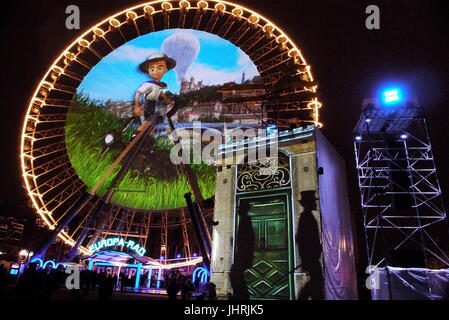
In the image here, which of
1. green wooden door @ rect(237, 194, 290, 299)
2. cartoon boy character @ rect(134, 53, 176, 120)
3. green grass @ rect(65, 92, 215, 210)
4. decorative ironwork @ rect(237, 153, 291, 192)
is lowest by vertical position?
green wooden door @ rect(237, 194, 290, 299)

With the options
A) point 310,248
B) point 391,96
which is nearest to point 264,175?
point 310,248

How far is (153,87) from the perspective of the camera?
19953mm

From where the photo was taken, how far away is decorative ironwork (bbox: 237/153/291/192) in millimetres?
8242

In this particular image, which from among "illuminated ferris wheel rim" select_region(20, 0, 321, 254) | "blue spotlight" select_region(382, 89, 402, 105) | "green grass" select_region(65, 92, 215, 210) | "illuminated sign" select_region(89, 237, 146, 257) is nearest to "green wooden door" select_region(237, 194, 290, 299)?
"blue spotlight" select_region(382, 89, 402, 105)

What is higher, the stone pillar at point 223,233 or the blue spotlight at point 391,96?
the blue spotlight at point 391,96

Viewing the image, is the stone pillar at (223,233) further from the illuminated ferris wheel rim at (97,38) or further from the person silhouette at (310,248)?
the illuminated ferris wheel rim at (97,38)

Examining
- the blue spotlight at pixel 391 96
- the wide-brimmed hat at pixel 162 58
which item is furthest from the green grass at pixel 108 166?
the blue spotlight at pixel 391 96

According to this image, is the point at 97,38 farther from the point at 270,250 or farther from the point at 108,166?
the point at 270,250

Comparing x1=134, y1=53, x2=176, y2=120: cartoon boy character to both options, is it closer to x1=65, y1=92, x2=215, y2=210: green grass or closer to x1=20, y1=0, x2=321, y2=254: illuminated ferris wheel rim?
x1=65, y1=92, x2=215, y2=210: green grass

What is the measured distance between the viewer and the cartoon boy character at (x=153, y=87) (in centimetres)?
1961

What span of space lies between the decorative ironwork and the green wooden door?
366mm

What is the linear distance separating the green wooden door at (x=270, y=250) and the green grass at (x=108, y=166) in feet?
45.4

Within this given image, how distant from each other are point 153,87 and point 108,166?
6.41 meters

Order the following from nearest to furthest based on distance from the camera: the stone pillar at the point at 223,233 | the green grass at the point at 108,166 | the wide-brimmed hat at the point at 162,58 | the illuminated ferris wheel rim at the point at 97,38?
the stone pillar at the point at 223,233, the illuminated ferris wheel rim at the point at 97,38, the wide-brimmed hat at the point at 162,58, the green grass at the point at 108,166
